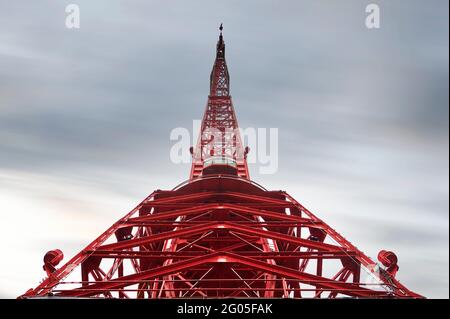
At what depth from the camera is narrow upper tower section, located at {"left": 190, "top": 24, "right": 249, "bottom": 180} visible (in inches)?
1182

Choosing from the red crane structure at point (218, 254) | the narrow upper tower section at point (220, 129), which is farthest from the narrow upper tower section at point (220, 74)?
the red crane structure at point (218, 254)

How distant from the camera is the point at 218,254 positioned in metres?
11.3

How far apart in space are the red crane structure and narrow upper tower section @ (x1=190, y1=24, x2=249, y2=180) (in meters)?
7.74

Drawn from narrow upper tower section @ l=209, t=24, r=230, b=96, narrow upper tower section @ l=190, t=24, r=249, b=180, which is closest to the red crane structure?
narrow upper tower section @ l=190, t=24, r=249, b=180

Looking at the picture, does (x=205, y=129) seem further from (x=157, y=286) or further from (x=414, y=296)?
(x=414, y=296)

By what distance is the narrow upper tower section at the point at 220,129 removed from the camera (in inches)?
1182

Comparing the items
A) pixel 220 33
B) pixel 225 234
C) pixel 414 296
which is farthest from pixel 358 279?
pixel 220 33

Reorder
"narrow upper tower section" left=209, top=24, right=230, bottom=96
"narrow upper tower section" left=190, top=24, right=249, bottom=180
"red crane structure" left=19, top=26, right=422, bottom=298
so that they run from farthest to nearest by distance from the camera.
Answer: "narrow upper tower section" left=209, top=24, right=230, bottom=96, "narrow upper tower section" left=190, top=24, right=249, bottom=180, "red crane structure" left=19, top=26, right=422, bottom=298

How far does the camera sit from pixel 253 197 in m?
18.2

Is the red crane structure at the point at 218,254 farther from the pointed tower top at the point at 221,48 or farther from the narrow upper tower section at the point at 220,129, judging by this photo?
the pointed tower top at the point at 221,48

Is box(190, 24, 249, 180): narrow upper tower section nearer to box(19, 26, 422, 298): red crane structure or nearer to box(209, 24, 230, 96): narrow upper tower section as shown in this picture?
box(209, 24, 230, 96): narrow upper tower section

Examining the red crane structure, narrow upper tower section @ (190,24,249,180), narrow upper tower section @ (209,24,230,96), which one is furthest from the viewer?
narrow upper tower section @ (209,24,230,96)

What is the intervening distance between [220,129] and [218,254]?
2606 centimetres
